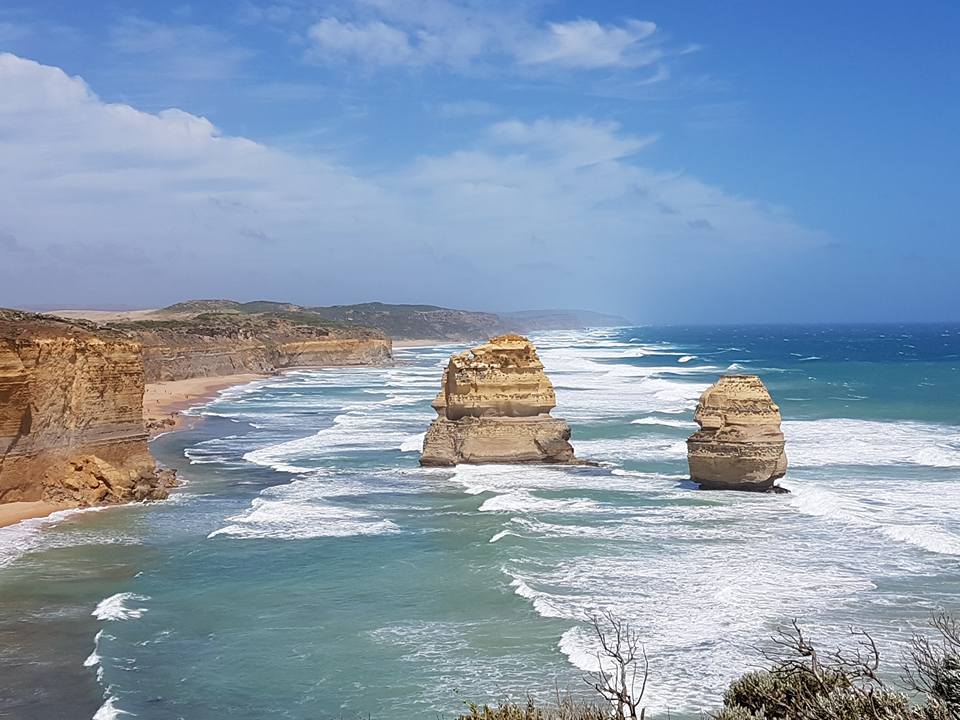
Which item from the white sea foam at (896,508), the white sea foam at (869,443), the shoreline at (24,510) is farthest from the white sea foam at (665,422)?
the shoreline at (24,510)

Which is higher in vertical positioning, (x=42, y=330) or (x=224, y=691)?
(x=42, y=330)

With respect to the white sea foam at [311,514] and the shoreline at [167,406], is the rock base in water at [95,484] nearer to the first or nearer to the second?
the shoreline at [167,406]

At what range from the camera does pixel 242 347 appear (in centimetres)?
8262

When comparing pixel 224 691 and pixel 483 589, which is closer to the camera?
pixel 224 691

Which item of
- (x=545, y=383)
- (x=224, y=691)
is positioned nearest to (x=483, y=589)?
(x=224, y=691)

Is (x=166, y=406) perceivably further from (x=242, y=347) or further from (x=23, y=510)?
(x=242, y=347)

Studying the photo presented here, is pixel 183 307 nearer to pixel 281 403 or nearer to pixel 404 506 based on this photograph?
pixel 281 403

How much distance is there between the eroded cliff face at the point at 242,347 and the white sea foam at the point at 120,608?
49.5 m

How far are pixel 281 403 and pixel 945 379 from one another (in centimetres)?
4612

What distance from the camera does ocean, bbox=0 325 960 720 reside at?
494 inches

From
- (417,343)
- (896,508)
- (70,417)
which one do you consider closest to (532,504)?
(896,508)

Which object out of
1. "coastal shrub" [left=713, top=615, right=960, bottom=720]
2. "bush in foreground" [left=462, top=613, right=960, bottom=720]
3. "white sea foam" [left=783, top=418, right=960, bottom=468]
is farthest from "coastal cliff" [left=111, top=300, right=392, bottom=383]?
"coastal shrub" [left=713, top=615, right=960, bottom=720]

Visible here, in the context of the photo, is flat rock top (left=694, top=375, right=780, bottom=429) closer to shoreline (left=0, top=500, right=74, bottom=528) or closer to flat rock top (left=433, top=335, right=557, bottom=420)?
flat rock top (left=433, top=335, right=557, bottom=420)

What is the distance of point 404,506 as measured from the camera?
76.5ft
